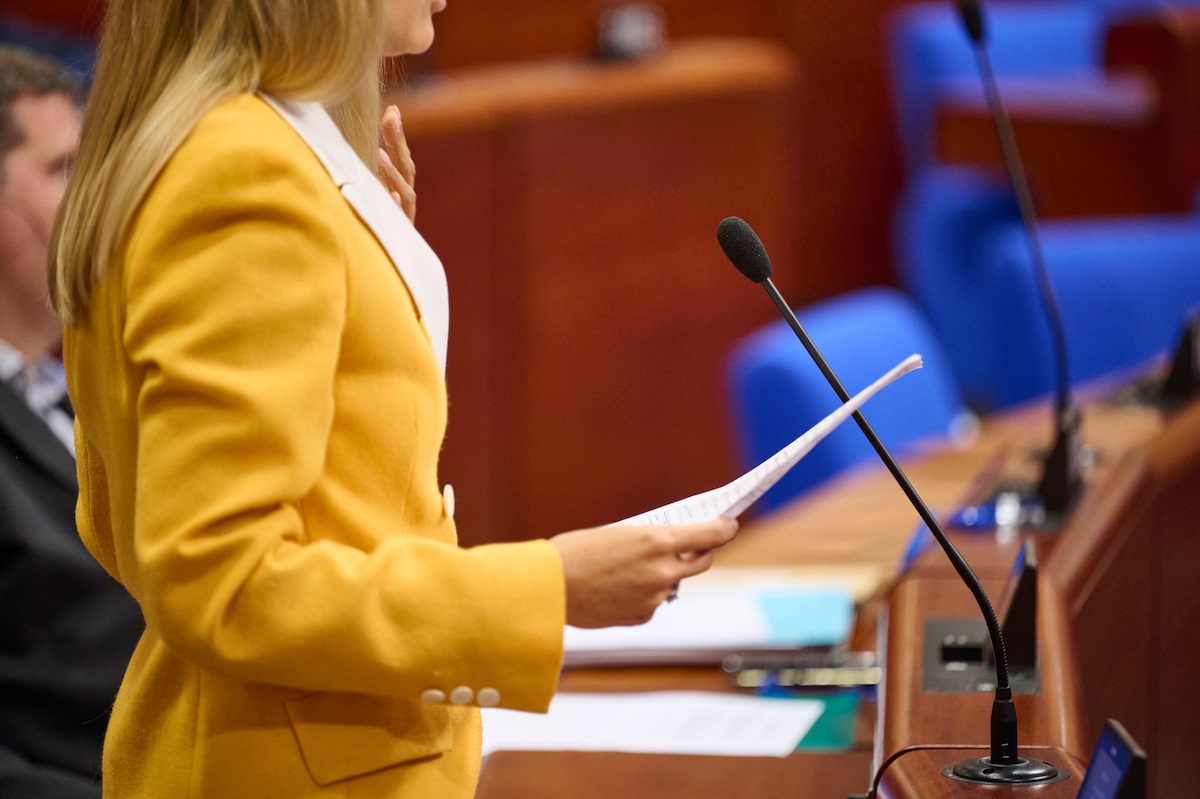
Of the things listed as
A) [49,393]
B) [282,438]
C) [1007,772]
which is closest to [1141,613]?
[1007,772]

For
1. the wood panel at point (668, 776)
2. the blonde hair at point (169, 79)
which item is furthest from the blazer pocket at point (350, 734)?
the wood panel at point (668, 776)

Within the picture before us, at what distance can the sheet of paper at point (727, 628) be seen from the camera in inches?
70.4

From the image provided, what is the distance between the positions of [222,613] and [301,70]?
1.04 feet

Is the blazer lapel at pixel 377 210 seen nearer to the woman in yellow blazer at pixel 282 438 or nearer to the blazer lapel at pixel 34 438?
the woman in yellow blazer at pixel 282 438

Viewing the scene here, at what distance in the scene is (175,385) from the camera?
0.84 m

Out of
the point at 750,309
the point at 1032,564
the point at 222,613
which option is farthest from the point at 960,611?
the point at 750,309

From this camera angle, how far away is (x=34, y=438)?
1.62 meters

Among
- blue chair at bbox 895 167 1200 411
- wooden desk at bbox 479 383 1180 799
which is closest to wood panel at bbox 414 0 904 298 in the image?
blue chair at bbox 895 167 1200 411

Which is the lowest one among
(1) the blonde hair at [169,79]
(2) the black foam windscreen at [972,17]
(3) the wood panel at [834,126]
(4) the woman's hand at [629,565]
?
(3) the wood panel at [834,126]

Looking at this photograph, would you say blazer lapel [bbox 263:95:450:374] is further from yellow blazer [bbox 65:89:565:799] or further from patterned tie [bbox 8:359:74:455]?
patterned tie [bbox 8:359:74:455]

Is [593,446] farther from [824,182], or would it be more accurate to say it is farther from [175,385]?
[175,385]

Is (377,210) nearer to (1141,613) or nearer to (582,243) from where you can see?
(1141,613)

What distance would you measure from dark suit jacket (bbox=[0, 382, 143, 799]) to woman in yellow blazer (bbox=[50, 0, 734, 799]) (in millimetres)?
574

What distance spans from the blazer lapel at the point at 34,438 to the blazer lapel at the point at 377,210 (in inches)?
29.8
